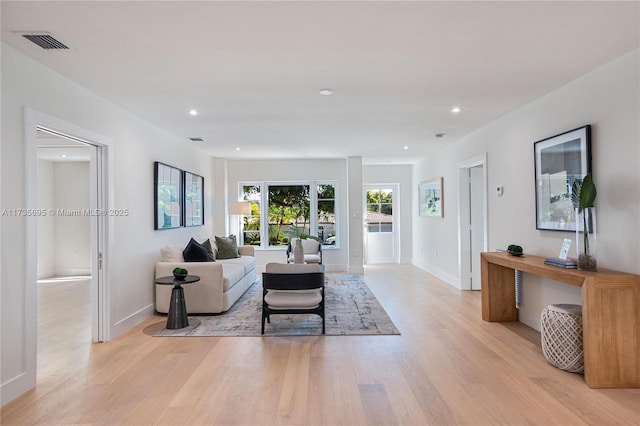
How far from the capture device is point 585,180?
315cm

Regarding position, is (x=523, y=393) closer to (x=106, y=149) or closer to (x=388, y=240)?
(x=106, y=149)

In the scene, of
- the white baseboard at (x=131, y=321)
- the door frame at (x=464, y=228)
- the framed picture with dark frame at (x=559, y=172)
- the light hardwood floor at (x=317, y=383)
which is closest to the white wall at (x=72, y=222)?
the white baseboard at (x=131, y=321)

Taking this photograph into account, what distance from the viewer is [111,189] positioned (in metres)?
4.09

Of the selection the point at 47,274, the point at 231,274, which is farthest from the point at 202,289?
the point at 47,274

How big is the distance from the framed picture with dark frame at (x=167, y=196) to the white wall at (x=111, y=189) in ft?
0.34

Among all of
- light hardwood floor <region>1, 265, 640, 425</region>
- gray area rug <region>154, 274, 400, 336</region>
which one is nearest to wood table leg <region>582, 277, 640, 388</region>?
light hardwood floor <region>1, 265, 640, 425</region>

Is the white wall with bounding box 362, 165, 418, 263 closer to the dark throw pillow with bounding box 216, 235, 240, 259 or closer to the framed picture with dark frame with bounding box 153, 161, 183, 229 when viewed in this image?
the dark throw pillow with bounding box 216, 235, 240, 259

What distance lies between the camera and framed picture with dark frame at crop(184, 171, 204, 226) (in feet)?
20.8

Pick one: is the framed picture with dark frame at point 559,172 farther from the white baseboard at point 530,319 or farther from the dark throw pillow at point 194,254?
the dark throw pillow at point 194,254

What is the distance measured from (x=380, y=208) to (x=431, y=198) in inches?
78.5

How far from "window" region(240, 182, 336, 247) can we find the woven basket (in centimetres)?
577

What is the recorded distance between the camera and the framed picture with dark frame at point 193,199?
6345 millimetres

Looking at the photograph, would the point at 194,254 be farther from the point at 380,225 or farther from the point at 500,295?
the point at 380,225

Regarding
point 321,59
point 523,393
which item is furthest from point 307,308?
point 321,59
